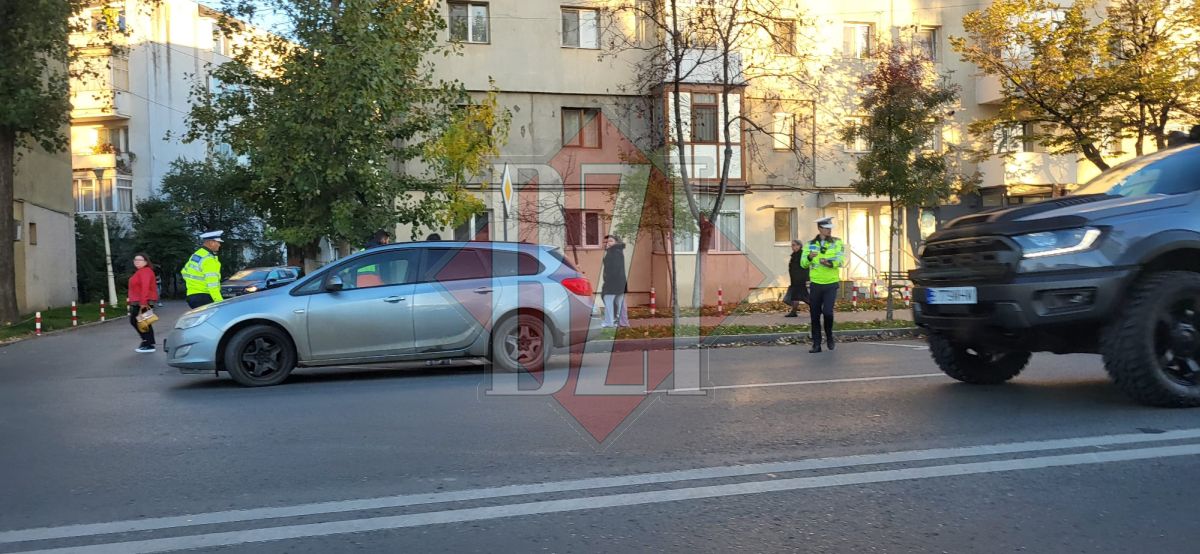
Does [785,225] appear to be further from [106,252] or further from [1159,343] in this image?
[106,252]

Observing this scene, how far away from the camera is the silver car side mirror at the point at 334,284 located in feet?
33.7

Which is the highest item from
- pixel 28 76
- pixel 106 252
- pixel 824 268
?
pixel 28 76

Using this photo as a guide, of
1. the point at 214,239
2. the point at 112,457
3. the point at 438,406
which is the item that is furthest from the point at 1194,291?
the point at 214,239

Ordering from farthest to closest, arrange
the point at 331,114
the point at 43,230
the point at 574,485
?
the point at 43,230, the point at 331,114, the point at 574,485

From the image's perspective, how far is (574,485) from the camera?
523 cm

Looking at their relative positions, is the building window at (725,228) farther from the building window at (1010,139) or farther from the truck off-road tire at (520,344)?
the truck off-road tire at (520,344)

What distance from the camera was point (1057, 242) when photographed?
6754 millimetres

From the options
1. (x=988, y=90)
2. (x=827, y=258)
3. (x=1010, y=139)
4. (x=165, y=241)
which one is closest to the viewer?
(x=827, y=258)

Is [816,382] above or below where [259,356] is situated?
below

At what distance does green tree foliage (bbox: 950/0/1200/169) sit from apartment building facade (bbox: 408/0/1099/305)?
248cm

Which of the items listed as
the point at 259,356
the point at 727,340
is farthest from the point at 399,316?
the point at 727,340

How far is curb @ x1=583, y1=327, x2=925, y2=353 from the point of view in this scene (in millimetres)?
13688

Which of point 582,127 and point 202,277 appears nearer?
point 202,277

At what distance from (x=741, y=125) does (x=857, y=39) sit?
5.35 metres
